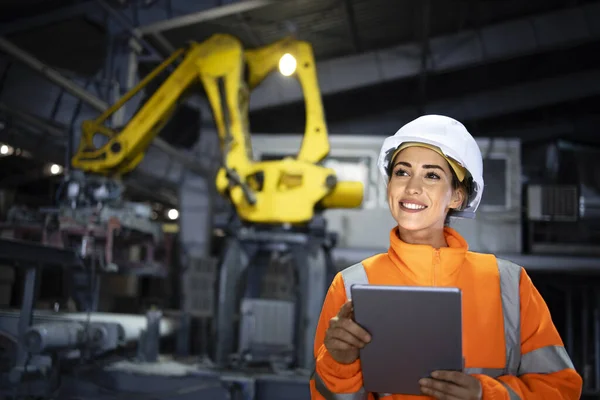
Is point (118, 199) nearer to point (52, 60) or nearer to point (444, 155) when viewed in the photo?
point (52, 60)

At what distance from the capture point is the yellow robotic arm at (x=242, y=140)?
598 cm

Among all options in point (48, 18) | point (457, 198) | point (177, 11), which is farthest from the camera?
point (177, 11)

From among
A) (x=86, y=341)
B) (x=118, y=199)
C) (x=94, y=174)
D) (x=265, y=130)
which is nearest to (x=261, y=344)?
(x=86, y=341)

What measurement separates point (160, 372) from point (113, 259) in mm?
2987

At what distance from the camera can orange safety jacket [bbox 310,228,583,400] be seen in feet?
5.31

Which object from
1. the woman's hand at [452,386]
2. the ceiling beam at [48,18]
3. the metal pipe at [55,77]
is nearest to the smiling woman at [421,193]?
the woman's hand at [452,386]

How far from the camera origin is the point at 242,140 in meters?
6.37

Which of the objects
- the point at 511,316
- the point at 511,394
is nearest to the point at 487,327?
the point at 511,316

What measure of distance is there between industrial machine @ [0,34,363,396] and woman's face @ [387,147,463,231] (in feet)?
12.8

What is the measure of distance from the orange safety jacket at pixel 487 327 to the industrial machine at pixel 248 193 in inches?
150

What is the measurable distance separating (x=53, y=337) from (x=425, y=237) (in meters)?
4.32

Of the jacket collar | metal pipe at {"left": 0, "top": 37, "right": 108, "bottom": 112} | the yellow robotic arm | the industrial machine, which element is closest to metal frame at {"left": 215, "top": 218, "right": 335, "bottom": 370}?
the industrial machine

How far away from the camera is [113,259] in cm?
814

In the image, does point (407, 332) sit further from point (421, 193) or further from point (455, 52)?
point (455, 52)
